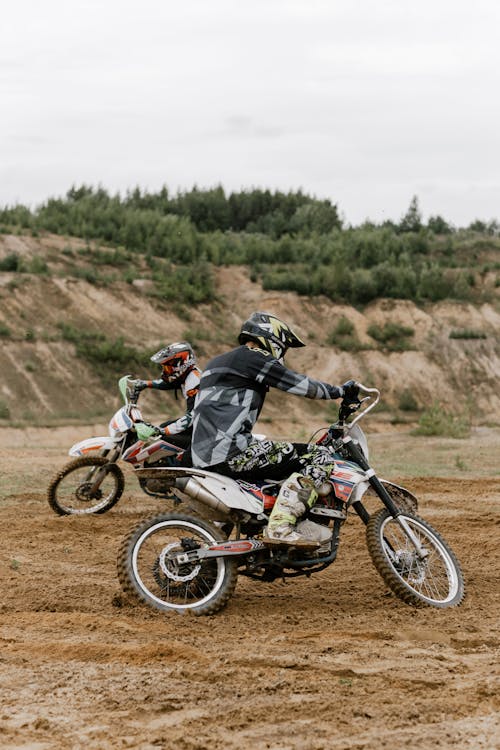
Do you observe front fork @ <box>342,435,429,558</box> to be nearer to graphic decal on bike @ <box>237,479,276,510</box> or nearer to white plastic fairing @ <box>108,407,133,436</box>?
graphic decal on bike @ <box>237,479,276,510</box>

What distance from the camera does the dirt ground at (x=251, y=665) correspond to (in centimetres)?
420

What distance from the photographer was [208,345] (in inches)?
1303

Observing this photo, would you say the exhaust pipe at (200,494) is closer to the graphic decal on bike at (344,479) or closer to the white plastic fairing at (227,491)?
the white plastic fairing at (227,491)

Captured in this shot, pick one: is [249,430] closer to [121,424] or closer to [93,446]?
[121,424]

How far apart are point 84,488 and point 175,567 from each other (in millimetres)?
4844

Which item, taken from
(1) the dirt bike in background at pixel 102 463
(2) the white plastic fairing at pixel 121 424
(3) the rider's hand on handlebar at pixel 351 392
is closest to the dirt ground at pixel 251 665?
(3) the rider's hand on handlebar at pixel 351 392

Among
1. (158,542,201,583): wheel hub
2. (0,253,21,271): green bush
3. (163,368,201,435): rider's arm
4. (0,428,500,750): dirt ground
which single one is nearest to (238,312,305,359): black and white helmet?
(158,542,201,583): wheel hub

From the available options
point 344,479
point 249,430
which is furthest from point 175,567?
point 344,479

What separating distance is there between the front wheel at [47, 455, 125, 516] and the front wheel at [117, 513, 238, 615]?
15.1ft

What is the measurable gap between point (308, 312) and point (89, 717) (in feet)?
107

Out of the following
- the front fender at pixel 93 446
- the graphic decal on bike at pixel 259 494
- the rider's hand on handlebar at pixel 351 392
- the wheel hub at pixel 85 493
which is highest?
the rider's hand on handlebar at pixel 351 392

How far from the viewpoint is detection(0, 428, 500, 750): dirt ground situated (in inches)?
165

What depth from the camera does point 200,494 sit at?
666 cm

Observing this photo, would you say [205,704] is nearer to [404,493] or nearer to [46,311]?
[404,493]
